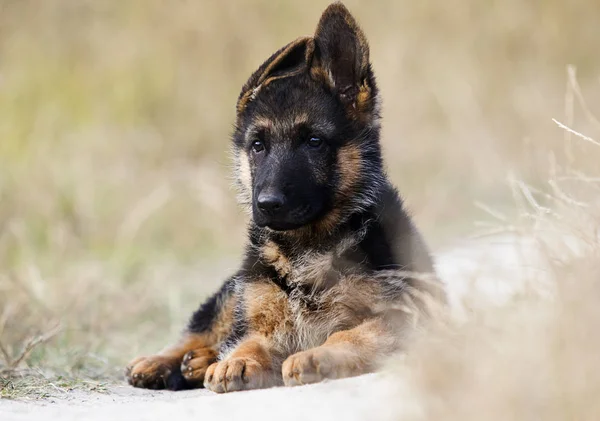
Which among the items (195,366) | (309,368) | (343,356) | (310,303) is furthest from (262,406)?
(195,366)

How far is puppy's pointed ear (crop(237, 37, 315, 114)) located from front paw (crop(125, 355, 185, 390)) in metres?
1.61

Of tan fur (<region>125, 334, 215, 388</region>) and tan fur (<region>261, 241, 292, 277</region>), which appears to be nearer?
tan fur (<region>261, 241, 292, 277</region>)

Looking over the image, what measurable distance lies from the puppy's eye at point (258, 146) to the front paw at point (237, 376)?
1319mm

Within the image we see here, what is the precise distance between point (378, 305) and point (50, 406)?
166 cm

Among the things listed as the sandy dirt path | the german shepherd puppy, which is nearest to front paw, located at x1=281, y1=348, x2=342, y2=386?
the sandy dirt path

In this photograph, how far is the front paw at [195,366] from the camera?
216 inches

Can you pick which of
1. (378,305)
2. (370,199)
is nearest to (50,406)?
(378,305)

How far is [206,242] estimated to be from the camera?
11172 millimetres

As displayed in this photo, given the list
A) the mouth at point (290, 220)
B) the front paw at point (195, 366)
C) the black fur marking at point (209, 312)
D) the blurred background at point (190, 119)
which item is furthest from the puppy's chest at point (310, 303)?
the blurred background at point (190, 119)

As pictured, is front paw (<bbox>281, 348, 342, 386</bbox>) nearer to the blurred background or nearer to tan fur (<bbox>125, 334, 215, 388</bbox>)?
tan fur (<bbox>125, 334, 215, 388</bbox>)

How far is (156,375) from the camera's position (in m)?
5.54

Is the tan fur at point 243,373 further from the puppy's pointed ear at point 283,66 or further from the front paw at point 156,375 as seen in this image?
the puppy's pointed ear at point 283,66

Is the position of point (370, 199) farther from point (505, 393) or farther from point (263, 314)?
point (505, 393)

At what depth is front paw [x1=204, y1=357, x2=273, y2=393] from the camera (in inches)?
180
